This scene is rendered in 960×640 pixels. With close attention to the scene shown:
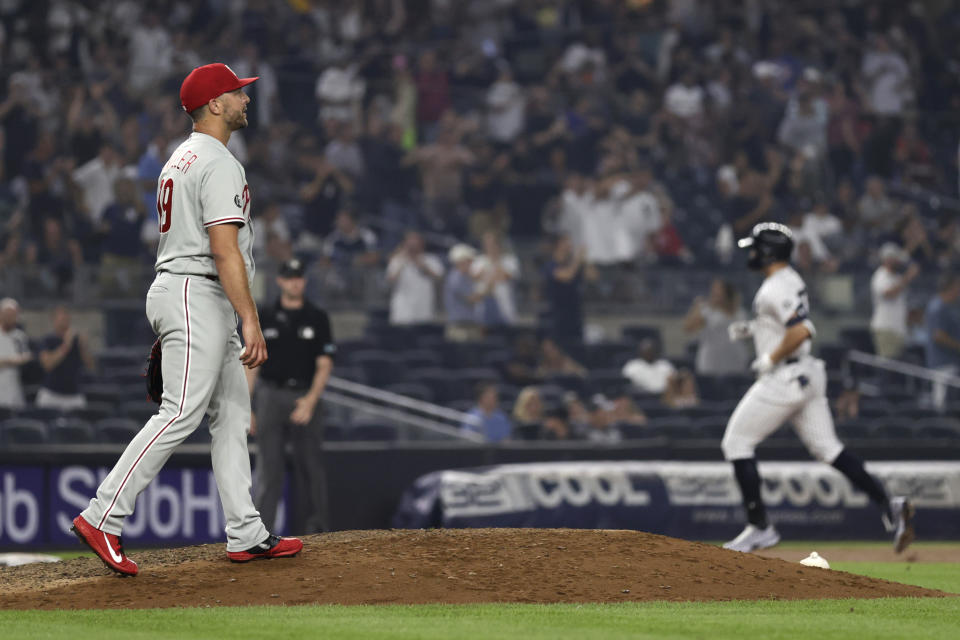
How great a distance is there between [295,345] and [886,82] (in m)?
14.5

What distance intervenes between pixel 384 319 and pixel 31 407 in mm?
4813

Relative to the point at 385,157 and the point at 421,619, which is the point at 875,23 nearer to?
the point at 385,157

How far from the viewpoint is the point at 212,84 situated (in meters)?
6.51

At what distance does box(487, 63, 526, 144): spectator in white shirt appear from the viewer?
67.7ft

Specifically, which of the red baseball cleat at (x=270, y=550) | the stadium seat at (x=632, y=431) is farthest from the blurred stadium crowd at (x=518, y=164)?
the red baseball cleat at (x=270, y=550)

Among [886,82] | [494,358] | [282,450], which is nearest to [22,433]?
[282,450]

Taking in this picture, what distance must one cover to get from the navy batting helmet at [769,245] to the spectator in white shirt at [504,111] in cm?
1053

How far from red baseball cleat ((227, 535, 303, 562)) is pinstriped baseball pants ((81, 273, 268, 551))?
0.50 ft

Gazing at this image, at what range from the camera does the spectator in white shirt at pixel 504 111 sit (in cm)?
2062

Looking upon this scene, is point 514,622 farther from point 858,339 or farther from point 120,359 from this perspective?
point 858,339

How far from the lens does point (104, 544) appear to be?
6.28m

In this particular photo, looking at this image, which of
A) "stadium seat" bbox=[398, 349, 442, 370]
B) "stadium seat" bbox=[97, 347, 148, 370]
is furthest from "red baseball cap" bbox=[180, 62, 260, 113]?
"stadium seat" bbox=[398, 349, 442, 370]

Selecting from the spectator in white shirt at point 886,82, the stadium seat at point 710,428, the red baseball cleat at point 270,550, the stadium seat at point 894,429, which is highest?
the spectator in white shirt at point 886,82

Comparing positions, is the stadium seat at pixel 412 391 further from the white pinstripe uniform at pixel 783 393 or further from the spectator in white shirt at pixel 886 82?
the spectator in white shirt at pixel 886 82
